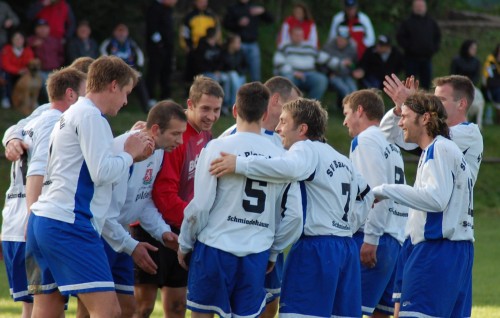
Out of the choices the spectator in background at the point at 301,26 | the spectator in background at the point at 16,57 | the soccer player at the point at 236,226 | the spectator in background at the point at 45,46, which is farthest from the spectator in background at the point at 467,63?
the soccer player at the point at 236,226

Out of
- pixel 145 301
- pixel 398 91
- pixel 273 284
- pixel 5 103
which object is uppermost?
pixel 5 103

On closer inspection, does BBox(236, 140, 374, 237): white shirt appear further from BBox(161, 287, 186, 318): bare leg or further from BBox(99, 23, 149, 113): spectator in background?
BBox(99, 23, 149, 113): spectator in background

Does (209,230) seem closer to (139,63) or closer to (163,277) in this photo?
(163,277)

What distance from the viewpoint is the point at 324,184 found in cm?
680

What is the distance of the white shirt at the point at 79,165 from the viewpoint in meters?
6.14

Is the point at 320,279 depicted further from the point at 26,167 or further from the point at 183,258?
the point at 26,167

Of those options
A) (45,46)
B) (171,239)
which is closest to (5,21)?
(45,46)

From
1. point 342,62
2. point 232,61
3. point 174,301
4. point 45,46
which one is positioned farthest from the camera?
point 342,62

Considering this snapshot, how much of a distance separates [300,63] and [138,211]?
11.6m

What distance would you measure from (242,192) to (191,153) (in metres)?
1.04

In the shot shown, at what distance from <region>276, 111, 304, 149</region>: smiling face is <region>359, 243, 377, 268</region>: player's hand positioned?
125 cm

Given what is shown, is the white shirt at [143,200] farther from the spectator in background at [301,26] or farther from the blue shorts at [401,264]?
the spectator in background at [301,26]

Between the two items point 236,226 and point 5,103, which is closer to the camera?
point 236,226

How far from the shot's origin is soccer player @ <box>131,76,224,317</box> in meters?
7.31
